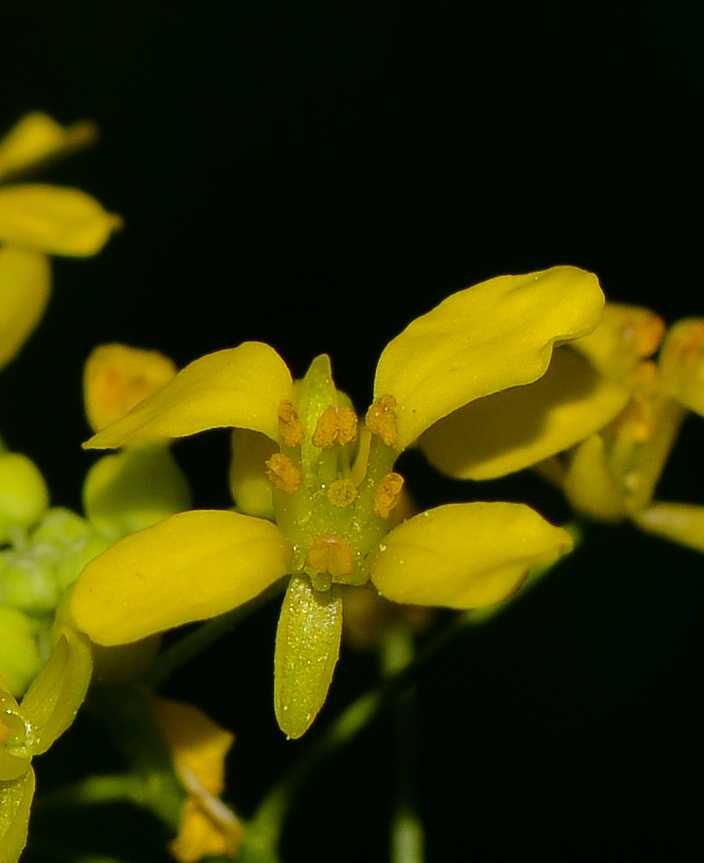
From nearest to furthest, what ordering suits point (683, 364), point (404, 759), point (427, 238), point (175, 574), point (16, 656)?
point (175, 574) < point (16, 656) < point (683, 364) < point (404, 759) < point (427, 238)

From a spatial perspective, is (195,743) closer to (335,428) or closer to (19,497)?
(19,497)

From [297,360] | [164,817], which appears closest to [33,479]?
[164,817]

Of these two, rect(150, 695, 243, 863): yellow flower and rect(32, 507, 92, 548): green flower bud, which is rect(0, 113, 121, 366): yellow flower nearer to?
rect(32, 507, 92, 548): green flower bud

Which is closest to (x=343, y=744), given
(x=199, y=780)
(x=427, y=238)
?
(x=199, y=780)

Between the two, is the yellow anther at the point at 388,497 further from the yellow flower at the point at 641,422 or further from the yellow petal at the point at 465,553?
the yellow flower at the point at 641,422

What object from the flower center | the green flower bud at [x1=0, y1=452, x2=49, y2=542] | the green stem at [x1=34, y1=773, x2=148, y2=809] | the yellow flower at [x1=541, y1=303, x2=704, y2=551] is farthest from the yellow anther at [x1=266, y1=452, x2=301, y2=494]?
the green stem at [x1=34, y1=773, x2=148, y2=809]
